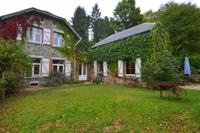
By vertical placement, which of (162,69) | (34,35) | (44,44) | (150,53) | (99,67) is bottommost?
(162,69)

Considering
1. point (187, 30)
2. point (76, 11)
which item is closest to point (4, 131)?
point (187, 30)

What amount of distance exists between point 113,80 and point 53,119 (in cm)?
1149

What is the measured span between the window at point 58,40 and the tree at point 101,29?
21.9 m

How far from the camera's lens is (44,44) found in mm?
17062

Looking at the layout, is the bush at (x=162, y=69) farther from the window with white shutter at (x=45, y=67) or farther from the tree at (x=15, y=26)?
the tree at (x=15, y=26)

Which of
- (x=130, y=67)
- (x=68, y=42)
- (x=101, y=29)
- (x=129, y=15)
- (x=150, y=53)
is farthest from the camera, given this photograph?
(x=101, y=29)

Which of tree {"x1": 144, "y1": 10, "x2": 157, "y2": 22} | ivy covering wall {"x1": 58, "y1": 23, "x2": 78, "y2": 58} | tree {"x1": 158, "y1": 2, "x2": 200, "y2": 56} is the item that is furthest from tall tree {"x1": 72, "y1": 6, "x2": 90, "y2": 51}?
tree {"x1": 158, "y1": 2, "x2": 200, "y2": 56}

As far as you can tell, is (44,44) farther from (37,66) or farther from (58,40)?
(37,66)

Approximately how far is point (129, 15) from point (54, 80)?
21.9 meters

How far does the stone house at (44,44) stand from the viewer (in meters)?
15.9

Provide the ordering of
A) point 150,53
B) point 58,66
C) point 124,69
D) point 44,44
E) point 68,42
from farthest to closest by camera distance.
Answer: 1. point 68,42
2. point 58,66
3. point 44,44
4. point 124,69
5. point 150,53

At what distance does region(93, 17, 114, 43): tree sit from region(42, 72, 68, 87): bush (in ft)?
80.3

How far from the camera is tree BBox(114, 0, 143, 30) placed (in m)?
33.0

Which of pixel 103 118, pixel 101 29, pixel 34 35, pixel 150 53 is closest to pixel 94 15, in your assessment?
pixel 101 29
